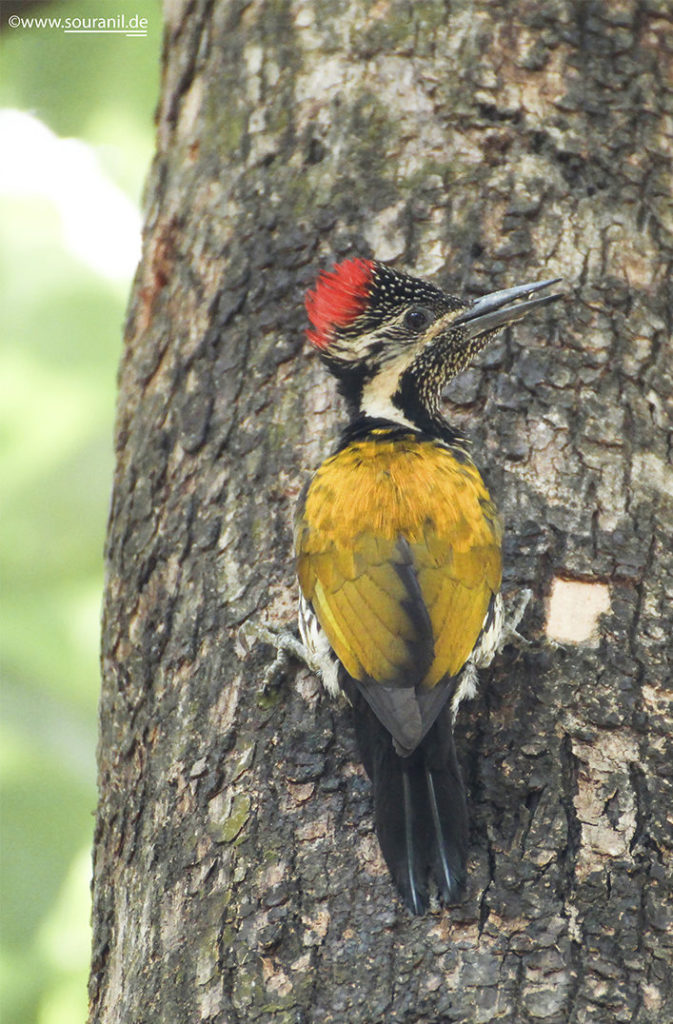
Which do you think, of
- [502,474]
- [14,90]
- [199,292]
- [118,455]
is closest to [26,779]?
[118,455]

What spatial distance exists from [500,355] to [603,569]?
2.62 feet

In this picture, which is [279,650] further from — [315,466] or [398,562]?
[315,466]

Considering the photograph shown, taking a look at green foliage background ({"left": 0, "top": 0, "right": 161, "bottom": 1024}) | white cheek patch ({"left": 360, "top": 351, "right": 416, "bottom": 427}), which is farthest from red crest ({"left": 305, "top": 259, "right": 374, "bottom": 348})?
green foliage background ({"left": 0, "top": 0, "right": 161, "bottom": 1024})

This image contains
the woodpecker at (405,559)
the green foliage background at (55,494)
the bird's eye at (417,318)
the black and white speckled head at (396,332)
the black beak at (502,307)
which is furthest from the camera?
the green foliage background at (55,494)

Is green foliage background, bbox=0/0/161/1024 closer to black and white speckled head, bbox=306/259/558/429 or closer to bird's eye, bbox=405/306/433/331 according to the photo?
black and white speckled head, bbox=306/259/558/429

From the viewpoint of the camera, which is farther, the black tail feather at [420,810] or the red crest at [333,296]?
the red crest at [333,296]

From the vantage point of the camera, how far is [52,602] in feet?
17.7

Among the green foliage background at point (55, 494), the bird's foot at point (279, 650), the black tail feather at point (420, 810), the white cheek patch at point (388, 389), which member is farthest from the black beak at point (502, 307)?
the green foliage background at point (55, 494)

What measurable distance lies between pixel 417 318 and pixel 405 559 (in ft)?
3.37

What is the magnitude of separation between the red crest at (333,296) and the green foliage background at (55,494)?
2120mm

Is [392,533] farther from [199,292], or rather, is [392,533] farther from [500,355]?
[199,292]

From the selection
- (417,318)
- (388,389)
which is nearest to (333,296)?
(417,318)

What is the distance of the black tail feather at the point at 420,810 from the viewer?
2607 mm

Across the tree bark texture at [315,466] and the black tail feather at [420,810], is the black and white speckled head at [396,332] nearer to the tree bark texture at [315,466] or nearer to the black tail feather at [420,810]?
the tree bark texture at [315,466]
